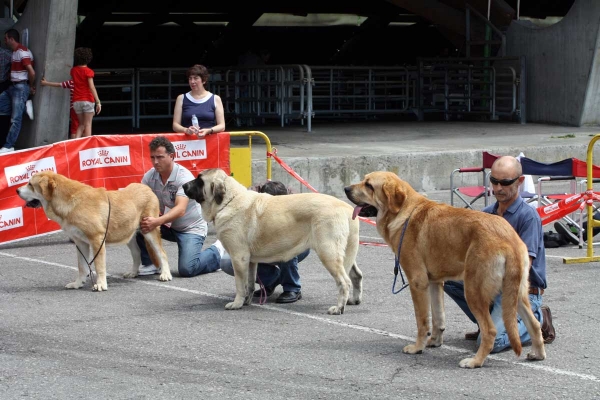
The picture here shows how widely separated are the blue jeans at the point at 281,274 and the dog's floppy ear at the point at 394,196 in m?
1.85

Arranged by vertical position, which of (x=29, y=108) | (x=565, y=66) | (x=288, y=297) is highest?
(x=565, y=66)

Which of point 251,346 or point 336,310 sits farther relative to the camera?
point 336,310

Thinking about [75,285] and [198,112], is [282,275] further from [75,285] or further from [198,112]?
[198,112]

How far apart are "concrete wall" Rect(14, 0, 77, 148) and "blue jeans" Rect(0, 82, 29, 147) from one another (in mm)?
261

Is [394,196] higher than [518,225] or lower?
higher

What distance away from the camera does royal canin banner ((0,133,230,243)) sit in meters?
11.2

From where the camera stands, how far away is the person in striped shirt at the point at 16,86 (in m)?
15.8

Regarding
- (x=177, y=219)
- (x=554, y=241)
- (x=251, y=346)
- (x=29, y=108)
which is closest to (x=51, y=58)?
(x=29, y=108)

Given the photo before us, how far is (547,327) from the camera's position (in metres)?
7.00

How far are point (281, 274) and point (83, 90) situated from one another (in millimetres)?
8050

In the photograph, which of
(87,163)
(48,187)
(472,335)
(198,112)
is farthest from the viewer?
(198,112)

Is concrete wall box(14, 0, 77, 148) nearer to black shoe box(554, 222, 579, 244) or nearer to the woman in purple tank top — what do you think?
the woman in purple tank top

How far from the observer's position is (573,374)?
6.30 metres

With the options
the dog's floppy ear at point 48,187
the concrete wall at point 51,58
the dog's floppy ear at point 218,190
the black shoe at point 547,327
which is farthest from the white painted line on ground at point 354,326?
the concrete wall at point 51,58
